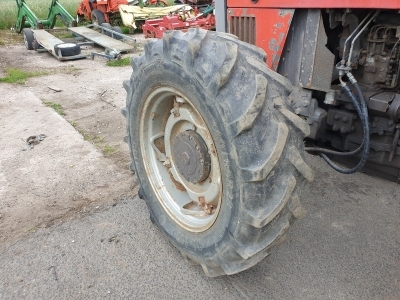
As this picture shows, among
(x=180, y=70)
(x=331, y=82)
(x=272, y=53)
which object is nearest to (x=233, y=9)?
(x=272, y=53)

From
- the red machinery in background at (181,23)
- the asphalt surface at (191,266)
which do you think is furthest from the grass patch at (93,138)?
the red machinery in background at (181,23)

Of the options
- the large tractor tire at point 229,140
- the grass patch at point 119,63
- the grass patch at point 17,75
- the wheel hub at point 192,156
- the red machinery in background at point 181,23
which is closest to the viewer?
the large tractor tire at point 229,140

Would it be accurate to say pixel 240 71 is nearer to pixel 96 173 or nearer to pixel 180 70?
pixel 180 70

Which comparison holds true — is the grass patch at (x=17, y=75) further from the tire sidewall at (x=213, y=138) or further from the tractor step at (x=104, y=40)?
the tire sidewall at (x=213, y=138)

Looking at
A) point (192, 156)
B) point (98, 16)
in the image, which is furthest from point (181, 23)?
point (192, 156)

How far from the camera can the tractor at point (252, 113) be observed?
5.30ft

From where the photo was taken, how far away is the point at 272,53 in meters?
2.38

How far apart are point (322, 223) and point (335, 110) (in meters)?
0.82

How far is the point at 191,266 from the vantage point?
232cm

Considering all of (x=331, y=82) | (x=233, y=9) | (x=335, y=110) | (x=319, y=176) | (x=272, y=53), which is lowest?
(x=319, y=176)

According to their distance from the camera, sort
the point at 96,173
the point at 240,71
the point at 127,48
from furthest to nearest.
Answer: the point at 127,48, the point at 96,173, the point at 240,71

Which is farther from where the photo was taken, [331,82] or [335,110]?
[335,110]

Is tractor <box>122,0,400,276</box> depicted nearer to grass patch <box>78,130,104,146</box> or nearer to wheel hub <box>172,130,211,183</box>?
wheel hub <box>172,130,211,183</box>

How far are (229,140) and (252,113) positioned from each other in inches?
6.1
